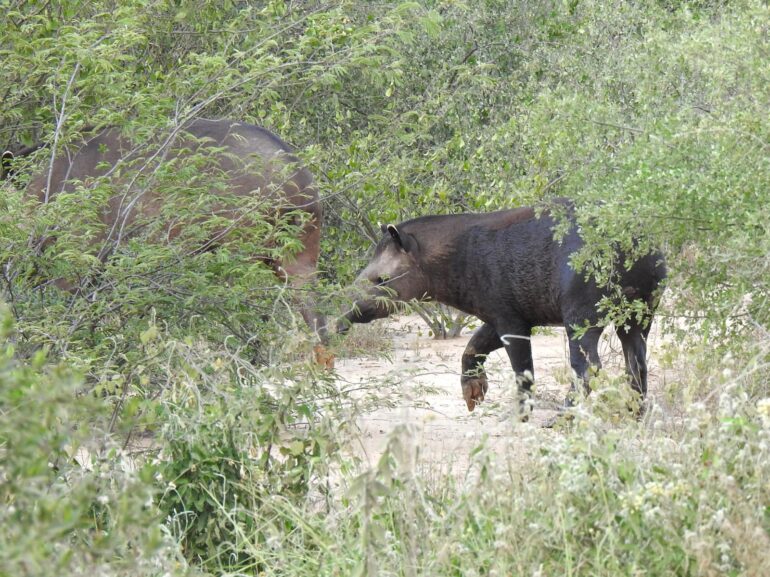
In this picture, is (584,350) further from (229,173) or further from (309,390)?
(309,390)

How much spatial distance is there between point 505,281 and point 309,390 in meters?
3.43

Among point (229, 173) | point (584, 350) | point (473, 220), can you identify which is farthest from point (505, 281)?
point (229, 173)

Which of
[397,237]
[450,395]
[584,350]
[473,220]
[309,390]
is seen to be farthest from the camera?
[450,395]

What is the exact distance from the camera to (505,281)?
934cm

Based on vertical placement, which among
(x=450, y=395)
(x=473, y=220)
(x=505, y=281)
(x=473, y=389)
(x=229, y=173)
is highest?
(x=229, y=173)

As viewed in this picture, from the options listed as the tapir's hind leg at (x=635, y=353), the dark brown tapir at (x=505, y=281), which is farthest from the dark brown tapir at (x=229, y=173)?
the tapir's hind leg at (x=635, y=353)

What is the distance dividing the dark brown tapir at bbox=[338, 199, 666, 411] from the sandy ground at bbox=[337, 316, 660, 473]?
0.27 metres

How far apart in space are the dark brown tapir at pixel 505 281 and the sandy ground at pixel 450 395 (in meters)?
0.27

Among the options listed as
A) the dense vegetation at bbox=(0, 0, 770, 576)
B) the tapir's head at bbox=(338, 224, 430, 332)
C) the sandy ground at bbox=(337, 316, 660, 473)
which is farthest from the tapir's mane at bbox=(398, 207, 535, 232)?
the sandy ground at bbox=(337, 316, 660, 473)

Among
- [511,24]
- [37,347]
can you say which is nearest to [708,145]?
[37,347]

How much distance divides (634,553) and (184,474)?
6.94ft

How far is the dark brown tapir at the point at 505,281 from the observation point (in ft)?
28.3

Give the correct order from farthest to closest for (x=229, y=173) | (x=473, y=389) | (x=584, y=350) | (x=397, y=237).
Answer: (x=397, y=237) < (x=229, y=173) < (x=473, y=389) < (x=584, y=350)

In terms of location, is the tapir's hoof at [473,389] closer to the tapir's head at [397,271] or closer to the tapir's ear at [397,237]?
the tapir's head at [397,271]
